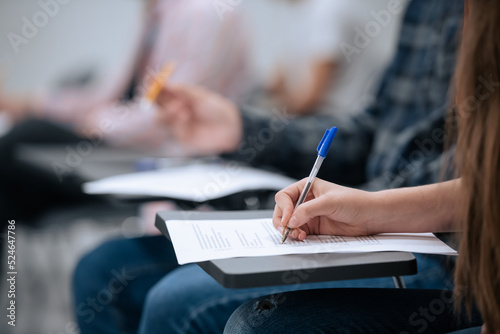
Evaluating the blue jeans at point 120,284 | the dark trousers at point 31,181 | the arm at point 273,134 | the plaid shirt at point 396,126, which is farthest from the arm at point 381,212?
the dark trousers at point 31,181

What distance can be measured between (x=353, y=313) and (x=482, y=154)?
0.78 ft

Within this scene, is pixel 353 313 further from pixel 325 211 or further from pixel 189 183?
pixel 189 183

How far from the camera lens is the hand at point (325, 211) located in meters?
0.59

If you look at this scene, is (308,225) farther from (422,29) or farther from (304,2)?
(304,2)

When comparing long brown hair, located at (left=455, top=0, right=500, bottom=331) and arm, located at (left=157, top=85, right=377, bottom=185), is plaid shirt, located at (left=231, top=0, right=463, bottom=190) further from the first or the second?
long brown hair, located at (left=455, top=0, right=500, bottom=331)

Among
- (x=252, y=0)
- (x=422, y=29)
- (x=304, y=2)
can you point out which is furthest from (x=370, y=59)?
(x=422, y=29)

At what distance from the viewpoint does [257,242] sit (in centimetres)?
60

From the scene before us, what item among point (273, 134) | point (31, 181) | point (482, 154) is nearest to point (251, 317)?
point (482, 154)

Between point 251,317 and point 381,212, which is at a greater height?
point 381,212

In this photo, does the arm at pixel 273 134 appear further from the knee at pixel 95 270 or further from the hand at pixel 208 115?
the knee at pixel 95 270

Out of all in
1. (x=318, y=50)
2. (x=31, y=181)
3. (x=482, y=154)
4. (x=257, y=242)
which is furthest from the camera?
(x=318, y=50)

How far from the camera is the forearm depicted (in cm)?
64

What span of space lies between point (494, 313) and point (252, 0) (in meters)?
1.99

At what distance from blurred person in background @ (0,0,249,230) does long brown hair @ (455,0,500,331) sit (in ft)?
5.66
